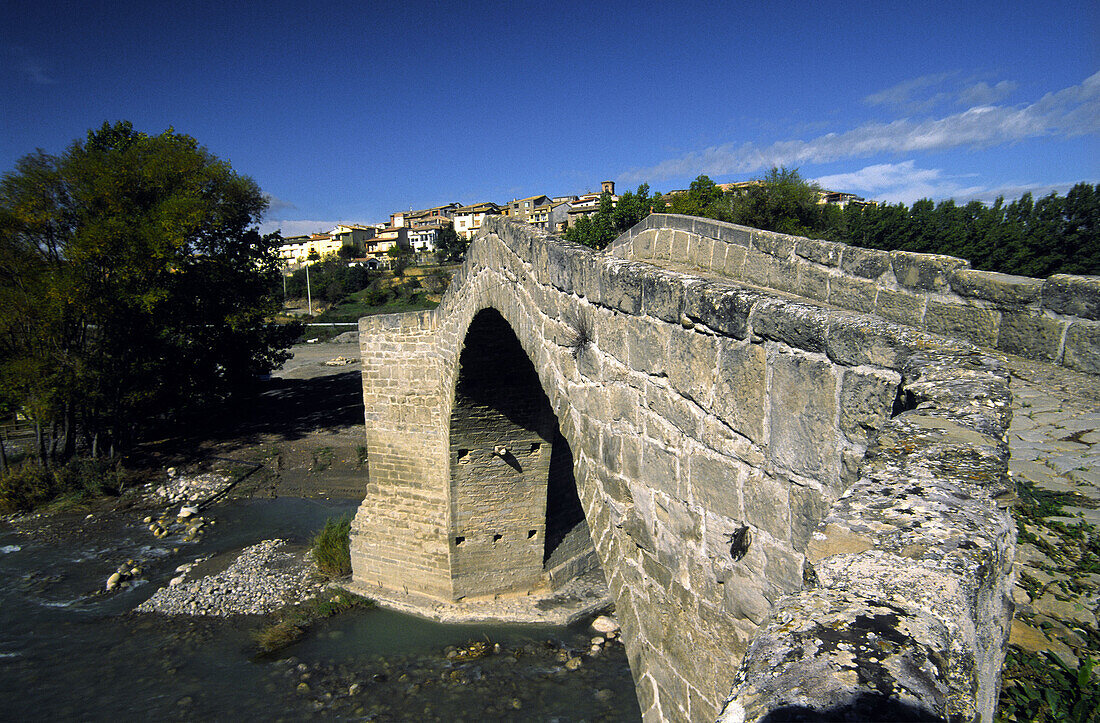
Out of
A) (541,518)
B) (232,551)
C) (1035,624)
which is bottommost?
(232,551)

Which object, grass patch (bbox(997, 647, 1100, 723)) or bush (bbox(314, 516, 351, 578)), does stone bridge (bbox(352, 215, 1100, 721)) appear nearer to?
grass patch (bbox(997, 647, 1100, 723))

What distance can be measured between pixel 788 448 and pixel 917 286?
98.9 inches

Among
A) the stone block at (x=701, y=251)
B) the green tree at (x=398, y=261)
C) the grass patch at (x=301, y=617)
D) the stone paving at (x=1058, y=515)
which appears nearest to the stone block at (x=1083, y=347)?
the stone paving at (x=1058, y=515)

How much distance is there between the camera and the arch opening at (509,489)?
8047mm

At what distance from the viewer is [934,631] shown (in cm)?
88

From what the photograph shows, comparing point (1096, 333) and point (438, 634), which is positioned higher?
point (1096, 333)

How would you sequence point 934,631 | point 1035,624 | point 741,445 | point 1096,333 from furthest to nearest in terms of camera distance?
1. point 1096,333
2. point 1035,624
3. point 741,445
4. point 934,631

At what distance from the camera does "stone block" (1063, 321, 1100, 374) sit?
100 inches

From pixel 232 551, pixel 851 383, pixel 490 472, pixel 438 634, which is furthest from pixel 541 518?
pixel 851 383

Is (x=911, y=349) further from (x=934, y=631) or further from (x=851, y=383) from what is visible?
(x=934, y=631)

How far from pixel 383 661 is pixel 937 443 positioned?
8.71m

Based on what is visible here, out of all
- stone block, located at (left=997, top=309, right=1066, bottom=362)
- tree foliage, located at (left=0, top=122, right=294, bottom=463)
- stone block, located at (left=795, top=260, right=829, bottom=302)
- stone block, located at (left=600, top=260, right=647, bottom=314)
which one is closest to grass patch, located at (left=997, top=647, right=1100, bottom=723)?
stone block, located at (left=997, top=309, right=1066, bottom=362)

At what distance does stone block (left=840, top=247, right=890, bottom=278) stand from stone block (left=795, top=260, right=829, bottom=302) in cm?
18

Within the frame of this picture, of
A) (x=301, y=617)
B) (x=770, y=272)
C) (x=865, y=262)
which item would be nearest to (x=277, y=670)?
(x=301, y=617)
